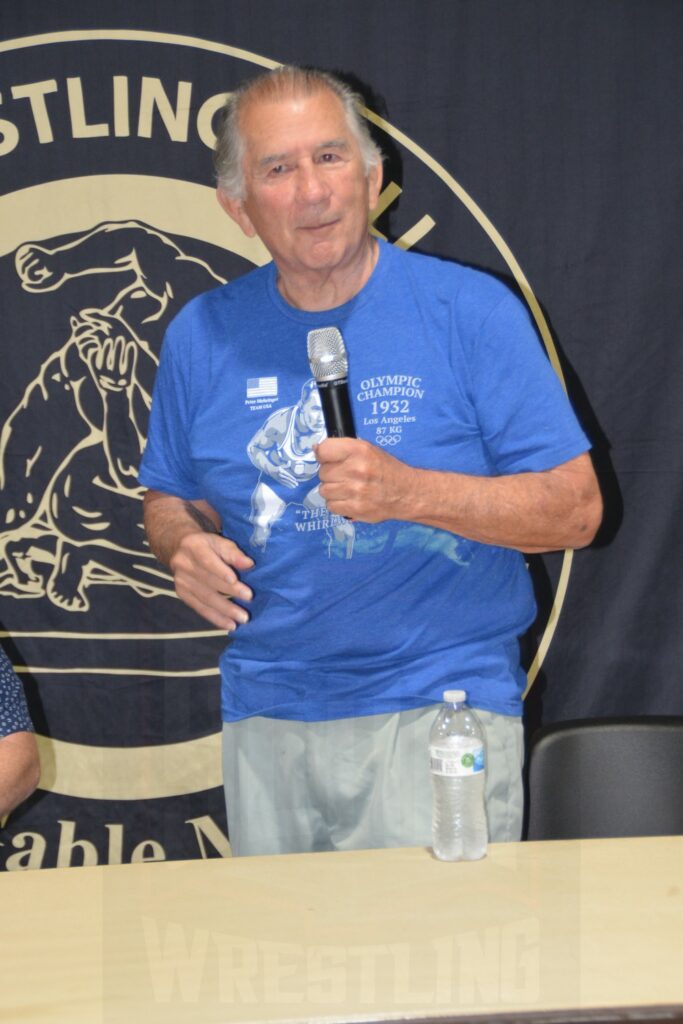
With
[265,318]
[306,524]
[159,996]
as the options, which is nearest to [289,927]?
[159,996]

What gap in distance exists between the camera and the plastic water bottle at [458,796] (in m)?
1.44

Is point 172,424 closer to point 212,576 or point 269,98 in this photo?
point 212,576

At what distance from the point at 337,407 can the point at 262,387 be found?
0.43 metres

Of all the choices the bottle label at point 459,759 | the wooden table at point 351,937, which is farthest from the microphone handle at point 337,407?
the wooden table at point 351,937

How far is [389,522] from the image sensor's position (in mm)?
1798

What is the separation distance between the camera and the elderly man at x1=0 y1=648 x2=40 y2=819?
168 centimetres

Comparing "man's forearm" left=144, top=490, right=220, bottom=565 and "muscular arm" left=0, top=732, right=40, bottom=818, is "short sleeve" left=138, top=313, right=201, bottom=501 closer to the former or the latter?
"man's forearm" left=144, top=490, right=220, bottom=565

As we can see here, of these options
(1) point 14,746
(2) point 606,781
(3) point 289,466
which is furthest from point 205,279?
(2) point 606,781

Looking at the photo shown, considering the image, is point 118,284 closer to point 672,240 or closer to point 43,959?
point 672,240

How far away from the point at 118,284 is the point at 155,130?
0.37 m

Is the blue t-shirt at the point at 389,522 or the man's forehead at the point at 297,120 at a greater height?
the man's forehead at the point at 297,120

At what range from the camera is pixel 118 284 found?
2.70 metres

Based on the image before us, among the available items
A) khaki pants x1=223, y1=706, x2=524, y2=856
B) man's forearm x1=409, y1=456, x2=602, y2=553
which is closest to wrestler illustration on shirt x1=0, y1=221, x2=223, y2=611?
khaki pants x1=223, y1=706, x2=524, y2=856

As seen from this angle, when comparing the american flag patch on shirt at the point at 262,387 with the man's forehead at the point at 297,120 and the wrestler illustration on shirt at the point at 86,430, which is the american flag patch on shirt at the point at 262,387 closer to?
the man's forehead at the point at 297,120
